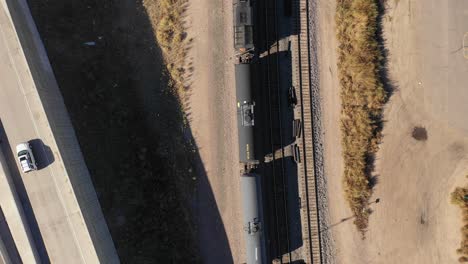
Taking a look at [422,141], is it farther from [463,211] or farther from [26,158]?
[26,158]

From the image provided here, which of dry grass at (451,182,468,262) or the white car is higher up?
the white car

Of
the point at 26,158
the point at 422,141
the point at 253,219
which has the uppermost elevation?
the point at 26,158

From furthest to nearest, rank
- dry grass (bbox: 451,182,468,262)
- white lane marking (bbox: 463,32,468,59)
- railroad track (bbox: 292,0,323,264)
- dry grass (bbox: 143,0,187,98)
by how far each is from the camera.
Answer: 1. dry grass (bbox: 143,0,187,98)
2. railroad track (bbox: 292,0,323,264)
3. white lane marking (bbox: 463,32,468,59)
4. dry grass (bbox: 451,182,468,262)

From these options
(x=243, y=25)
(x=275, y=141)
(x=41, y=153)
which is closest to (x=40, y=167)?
(x=41, y=153)

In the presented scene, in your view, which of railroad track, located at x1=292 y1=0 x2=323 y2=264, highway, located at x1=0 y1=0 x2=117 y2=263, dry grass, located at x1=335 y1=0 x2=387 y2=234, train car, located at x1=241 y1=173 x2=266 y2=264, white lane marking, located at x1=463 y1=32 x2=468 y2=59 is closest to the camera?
highway, located at x1=0 y1=0 x2=117 y2=263

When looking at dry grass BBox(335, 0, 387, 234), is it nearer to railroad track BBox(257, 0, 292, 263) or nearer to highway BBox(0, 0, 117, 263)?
railroad track BBox(257, 0, 292, 263)

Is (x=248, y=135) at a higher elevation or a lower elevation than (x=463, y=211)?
higher

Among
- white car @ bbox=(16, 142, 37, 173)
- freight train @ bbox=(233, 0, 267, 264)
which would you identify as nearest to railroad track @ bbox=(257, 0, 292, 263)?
freight train @ bbox=(233, 0, 267, 264)
